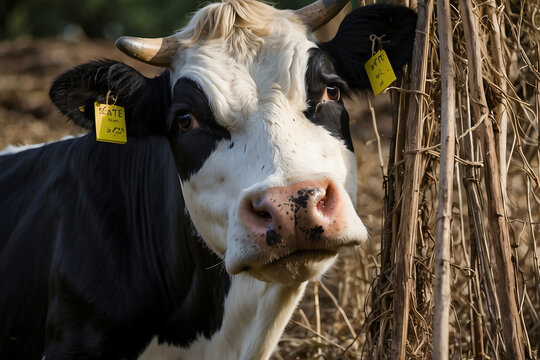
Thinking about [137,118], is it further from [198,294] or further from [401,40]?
[401,40]

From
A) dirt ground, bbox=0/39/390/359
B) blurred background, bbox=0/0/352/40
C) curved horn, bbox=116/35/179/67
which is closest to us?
curved horn, bbox=116/35/179/67

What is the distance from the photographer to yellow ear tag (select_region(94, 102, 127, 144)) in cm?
364

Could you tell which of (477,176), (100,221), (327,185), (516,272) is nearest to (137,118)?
(100,221)

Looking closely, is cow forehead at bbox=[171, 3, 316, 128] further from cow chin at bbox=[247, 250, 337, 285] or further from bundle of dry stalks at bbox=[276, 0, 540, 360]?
cow chin at bbox=[247, 250, 337, 285]

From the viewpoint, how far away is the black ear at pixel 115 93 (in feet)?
11.9

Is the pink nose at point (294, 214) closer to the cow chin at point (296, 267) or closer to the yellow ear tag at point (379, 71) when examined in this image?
the cow chin at point (296, 267)

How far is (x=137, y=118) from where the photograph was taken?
3.76 metres

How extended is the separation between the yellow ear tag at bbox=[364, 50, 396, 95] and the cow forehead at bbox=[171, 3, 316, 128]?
0.33 meters

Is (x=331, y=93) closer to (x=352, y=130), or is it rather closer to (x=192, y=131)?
(x=192, y=131)

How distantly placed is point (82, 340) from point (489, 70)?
89.5 inches

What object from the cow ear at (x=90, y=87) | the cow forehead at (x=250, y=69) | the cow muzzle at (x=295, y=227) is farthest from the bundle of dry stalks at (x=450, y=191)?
the cow ear at (x=90, y=87)

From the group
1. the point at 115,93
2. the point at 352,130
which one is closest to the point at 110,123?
the point at 115,93

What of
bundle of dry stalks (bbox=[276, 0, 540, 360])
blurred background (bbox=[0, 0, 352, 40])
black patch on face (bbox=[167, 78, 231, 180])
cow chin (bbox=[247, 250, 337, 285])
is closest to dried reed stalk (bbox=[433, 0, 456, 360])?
bundle of dry stalks (bbox=[276, 0, 540, 360])

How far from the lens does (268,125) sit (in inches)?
121
